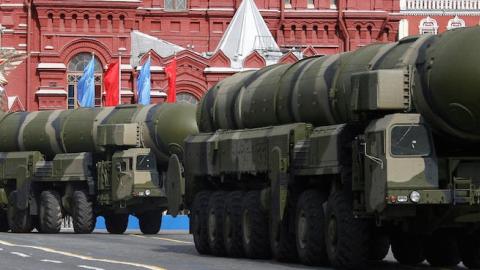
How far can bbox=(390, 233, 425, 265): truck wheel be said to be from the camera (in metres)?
25.2

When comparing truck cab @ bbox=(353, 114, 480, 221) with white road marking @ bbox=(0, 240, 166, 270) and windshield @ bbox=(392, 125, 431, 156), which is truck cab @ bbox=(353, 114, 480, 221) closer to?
windshield @ bbox=(392, 125, 431, 156)

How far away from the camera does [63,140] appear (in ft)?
143

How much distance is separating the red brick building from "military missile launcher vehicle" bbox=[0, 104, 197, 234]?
129ft

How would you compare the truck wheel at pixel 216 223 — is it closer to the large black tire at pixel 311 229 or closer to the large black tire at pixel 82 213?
the large black tire at pixel 311 229

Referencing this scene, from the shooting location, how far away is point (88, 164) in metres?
42.2

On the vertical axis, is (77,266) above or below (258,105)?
below

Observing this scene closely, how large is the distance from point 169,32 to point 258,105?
63.7 metres

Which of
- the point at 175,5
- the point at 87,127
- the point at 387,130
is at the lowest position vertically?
the point at 387,130

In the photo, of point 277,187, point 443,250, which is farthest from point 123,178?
point 443,250

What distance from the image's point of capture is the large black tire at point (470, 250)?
24.0 meters

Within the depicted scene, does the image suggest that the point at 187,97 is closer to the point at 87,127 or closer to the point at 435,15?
the point at 435,15

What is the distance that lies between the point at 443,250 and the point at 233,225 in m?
4.16

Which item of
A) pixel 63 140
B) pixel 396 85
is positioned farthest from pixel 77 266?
pixel 63 140

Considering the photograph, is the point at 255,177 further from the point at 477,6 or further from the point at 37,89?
the point at 477,6
